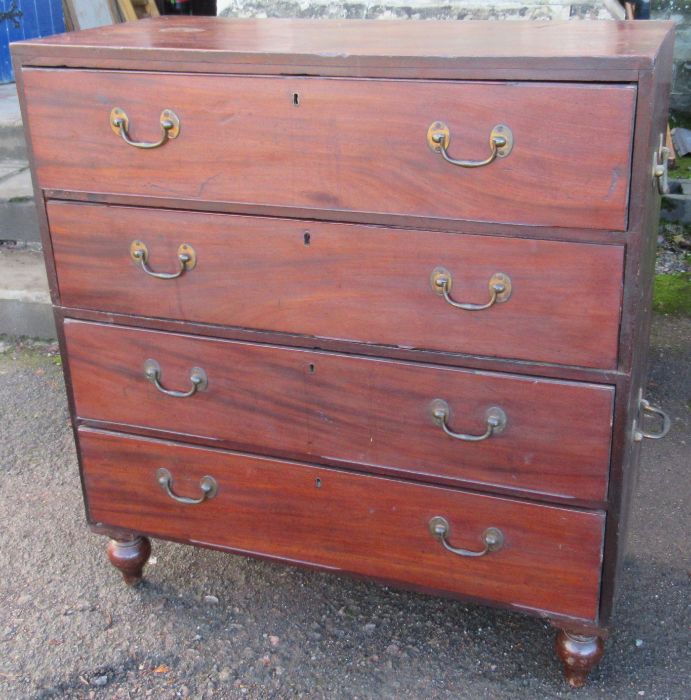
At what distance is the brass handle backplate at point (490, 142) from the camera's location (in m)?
1.35

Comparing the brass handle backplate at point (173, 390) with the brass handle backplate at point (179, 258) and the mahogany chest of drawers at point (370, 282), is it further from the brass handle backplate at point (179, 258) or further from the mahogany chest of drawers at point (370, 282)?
the brass handle backplate at point (179, 258)

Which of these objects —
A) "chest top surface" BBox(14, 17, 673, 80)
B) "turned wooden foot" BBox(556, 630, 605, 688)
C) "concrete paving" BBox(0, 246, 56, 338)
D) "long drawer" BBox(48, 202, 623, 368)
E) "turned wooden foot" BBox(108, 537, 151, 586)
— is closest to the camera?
"chest top surface" BBox(14, 17, 673, 80)

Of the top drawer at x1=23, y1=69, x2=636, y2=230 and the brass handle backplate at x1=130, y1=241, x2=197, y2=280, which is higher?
the top drawer at x1=23, y1=69, x2=636, y2=230

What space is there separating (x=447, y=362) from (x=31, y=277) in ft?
7.50

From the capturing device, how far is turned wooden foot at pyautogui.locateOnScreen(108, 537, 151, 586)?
1971mm

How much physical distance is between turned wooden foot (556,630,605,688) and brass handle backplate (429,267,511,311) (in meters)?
0.64

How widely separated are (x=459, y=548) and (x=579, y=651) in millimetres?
285

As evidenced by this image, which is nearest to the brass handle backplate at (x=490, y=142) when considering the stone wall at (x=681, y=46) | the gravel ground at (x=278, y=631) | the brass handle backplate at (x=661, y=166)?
the brass handle backplate at (x=661, y=166)

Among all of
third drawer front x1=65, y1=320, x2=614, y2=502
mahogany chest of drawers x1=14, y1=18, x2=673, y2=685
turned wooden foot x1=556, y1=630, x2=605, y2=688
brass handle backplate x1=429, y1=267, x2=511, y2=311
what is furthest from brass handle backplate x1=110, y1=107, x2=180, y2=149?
turned wooden foot x1=556, y1=630, x2=605, y2=688

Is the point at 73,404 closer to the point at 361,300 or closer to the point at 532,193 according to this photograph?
the point at 361,300

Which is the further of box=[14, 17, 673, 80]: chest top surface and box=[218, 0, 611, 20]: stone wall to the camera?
box=[218, 0, 611, 20]: stone wall

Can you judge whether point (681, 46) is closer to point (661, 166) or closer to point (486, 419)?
point (661, 166)

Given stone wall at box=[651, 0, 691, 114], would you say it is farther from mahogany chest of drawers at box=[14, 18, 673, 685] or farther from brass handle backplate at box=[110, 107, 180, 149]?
brass handle backplate at box=[110, 107, 180, 149]

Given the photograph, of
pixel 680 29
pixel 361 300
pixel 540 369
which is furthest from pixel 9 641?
pixel 680 29
